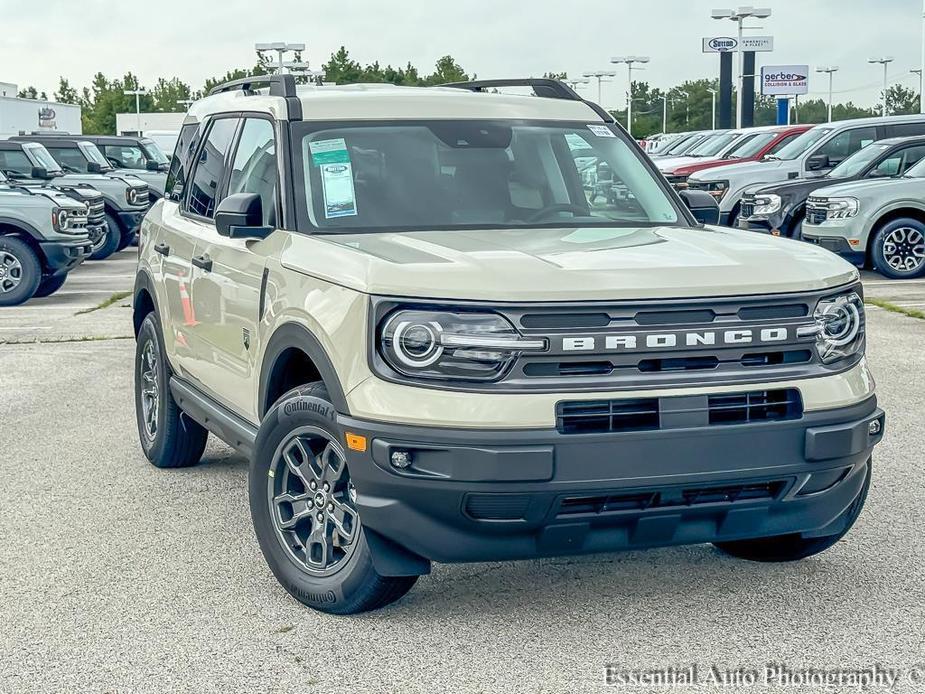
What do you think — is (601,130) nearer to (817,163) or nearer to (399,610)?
(399,610)

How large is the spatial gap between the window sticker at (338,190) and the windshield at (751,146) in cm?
2202

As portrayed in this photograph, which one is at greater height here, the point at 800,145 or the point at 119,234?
the point at 800,145

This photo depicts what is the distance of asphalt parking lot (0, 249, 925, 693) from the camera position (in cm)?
412

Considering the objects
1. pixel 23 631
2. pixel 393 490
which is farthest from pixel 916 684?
pixel 23 631

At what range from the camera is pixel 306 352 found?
4.52m

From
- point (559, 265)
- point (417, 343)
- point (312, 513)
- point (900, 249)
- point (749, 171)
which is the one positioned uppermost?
point (559, 265)

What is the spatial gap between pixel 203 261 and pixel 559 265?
2.12 metres

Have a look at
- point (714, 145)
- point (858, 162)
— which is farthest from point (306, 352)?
point (714, 145)

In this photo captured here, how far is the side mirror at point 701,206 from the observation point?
593 cm

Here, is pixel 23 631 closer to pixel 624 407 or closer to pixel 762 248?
pixel 624 407

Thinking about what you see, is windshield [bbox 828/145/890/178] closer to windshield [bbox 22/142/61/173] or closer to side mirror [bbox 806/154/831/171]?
side mirror [bbox 806/154/831/171]

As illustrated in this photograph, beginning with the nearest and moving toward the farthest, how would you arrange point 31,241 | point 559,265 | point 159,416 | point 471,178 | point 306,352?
1. point 559,265
2. point 306,352
3. point 471,178
4. point 159,416
5. point 31,241

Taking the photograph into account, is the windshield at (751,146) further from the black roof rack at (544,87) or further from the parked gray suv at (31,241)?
the black roof rack at (544,87)

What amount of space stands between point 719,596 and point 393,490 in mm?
1362
